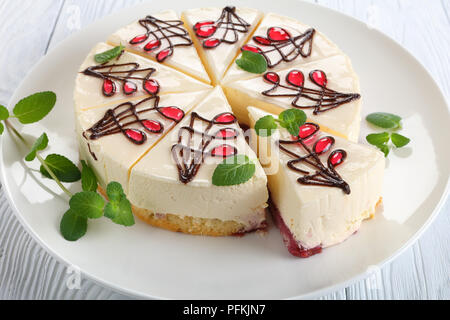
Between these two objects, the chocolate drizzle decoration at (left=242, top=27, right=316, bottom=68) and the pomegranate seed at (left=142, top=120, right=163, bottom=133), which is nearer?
the pomegranate seed at (left=142, top=120, right=163, bottom=133)

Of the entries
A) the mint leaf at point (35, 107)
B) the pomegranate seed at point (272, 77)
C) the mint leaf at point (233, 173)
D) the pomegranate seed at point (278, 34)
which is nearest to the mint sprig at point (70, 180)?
the mint leaf at point (35, 107)

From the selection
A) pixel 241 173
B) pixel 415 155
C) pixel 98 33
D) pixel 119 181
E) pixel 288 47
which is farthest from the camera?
pixel 98 33

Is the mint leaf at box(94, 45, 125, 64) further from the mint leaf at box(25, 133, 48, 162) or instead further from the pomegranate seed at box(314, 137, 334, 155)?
the pomegranate seed at box(314, 137, 334, 155)

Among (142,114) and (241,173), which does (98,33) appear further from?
(241,173)

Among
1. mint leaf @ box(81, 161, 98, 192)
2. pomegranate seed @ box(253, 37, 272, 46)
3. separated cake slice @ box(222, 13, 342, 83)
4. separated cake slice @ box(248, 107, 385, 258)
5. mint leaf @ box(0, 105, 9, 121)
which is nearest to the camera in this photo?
separated cake slice @ box(248, 107, 385, 258)

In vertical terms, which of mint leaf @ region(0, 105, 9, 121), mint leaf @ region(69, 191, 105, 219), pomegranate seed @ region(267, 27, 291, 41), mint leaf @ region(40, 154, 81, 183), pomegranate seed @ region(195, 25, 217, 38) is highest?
pomegranate seed @ region(267, 27, 291, 41)

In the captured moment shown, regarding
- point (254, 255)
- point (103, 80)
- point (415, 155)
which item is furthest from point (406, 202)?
point (103, 80)

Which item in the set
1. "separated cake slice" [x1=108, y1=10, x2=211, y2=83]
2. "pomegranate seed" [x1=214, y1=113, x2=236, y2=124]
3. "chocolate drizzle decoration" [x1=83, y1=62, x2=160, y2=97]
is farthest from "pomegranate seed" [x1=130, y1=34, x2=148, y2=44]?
"pomegranate seed" [x1=214, y1=113, x2=236, y2=124]
